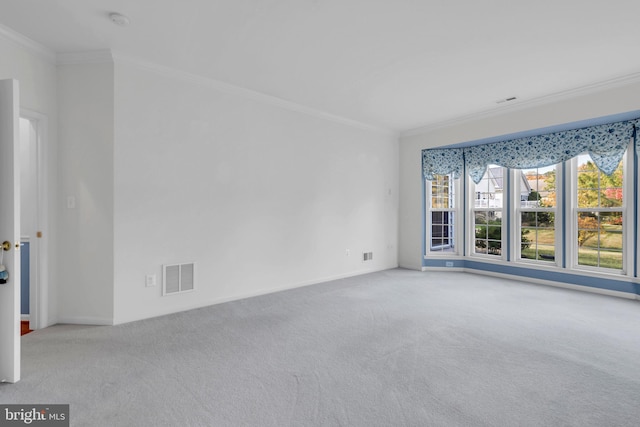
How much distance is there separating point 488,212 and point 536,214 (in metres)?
0.72

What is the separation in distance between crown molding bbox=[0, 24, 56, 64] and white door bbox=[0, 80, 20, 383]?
101 centimetres

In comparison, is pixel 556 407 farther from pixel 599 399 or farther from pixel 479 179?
pixel 479 179

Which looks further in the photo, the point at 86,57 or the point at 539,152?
the point at 539,152

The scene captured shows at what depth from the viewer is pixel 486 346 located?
2717 millimetres

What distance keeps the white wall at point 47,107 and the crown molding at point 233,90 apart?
2.13ft

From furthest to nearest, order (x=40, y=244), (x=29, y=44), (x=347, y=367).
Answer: (x=40, y=244)
(x=29, y=44)
(x=347, y=367)

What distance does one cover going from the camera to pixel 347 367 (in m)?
2.35

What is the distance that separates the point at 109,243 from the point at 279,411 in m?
2.38

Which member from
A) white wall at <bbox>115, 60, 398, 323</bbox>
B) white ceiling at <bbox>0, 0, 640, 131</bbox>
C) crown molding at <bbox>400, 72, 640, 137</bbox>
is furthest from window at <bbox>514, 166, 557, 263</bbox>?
white wall at <bbox>115, 60, 398, 323</bbox>

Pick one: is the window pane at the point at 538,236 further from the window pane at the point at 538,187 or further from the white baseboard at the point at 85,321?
the white baseboard at the point at 85,321

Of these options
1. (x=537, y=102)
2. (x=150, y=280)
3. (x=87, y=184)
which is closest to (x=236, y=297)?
(x=150, y=280)

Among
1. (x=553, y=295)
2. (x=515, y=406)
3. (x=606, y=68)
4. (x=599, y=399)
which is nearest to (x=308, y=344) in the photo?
(x=515, y=406)

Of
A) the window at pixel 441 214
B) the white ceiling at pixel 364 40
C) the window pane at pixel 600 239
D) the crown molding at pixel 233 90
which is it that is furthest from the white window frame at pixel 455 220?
the white ceiling at pixel 364 40

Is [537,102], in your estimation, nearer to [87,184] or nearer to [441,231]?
[441,231]
